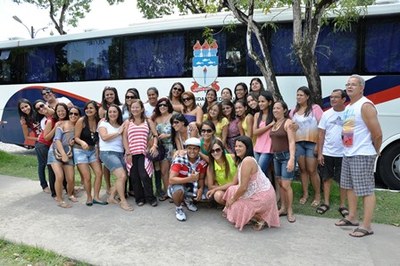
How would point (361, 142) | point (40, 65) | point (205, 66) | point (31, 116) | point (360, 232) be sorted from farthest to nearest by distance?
point (40, 65)
point (205, 66)
point (31, 116)
point (360, 232)
point (361, 142)

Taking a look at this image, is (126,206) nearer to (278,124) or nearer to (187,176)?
(187,176)

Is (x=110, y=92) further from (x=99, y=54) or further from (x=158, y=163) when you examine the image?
(x=99, y=54)

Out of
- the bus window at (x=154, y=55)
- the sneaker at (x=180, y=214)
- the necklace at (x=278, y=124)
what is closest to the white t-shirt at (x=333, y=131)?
the necklace at (x=278, y=124)

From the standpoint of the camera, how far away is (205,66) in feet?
24.7

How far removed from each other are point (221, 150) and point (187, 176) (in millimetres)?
550

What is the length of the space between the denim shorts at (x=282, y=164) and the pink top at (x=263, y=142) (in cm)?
17

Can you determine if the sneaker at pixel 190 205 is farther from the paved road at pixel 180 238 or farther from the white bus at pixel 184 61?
the white bus at pixel 184 61

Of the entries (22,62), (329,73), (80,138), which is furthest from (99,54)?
(329,73)

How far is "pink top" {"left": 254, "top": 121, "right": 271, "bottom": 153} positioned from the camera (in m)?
4.79

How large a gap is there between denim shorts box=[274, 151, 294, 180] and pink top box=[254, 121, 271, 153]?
17 centimetres

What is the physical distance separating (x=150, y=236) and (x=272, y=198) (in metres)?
1.41

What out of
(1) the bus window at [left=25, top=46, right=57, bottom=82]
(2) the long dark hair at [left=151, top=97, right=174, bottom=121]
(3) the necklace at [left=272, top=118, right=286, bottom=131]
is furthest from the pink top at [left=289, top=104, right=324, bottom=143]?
(1) the bus window at [left=25, top=46, right=57, bottom=82]

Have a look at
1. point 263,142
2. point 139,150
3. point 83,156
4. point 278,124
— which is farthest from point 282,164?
point 83,156

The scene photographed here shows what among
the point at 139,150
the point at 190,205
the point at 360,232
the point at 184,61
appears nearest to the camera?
the point at 360,232
